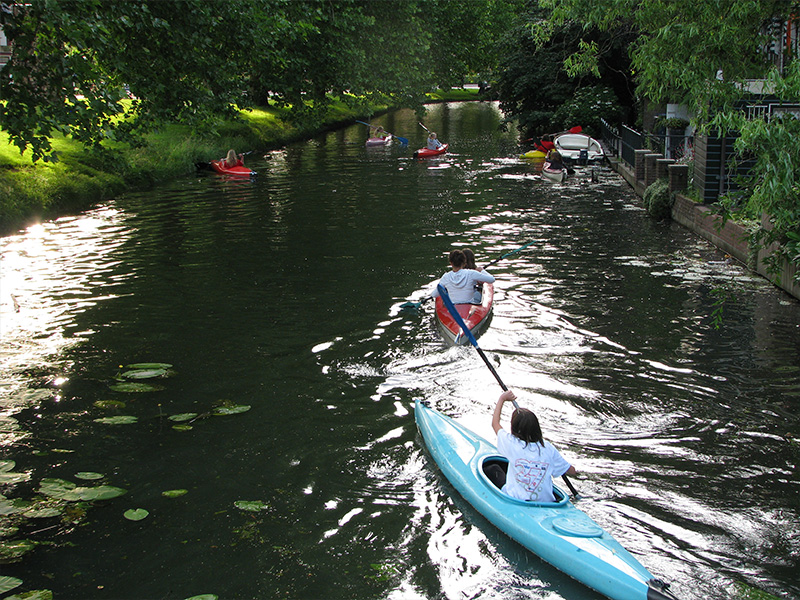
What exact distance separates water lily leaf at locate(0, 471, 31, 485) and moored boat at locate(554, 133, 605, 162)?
82.6 feet

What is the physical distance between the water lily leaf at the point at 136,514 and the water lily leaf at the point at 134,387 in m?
2.76

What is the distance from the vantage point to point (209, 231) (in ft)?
59.8

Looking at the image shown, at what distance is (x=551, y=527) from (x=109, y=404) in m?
5.43

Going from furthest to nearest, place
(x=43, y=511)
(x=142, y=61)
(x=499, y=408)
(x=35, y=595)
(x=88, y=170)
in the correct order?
(x=88, y=170)
(x=142, y=61)
(x=499, y=408)
(x=43, y=511)
(x=35, y=595)

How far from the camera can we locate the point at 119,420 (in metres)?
8.08

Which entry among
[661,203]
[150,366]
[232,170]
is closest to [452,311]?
[150,366]

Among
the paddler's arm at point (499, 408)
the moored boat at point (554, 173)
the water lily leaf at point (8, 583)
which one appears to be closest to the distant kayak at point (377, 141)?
the moored boat at point (554, 173)

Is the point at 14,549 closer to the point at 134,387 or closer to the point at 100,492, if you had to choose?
the point at 100,492

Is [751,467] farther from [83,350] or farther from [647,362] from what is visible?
[83,350]

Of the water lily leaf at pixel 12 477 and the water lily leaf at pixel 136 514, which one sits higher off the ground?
the water lily leaf at pixel 12 477

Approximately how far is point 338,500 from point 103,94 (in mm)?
6202

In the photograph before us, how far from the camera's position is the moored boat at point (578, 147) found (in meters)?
29.4

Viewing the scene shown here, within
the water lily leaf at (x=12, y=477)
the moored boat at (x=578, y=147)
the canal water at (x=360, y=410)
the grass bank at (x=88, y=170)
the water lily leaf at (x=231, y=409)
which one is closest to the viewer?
the canal water at (x=360, y=410)

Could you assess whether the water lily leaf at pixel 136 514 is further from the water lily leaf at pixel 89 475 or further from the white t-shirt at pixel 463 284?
the white t-shirt at pixel 463 284
